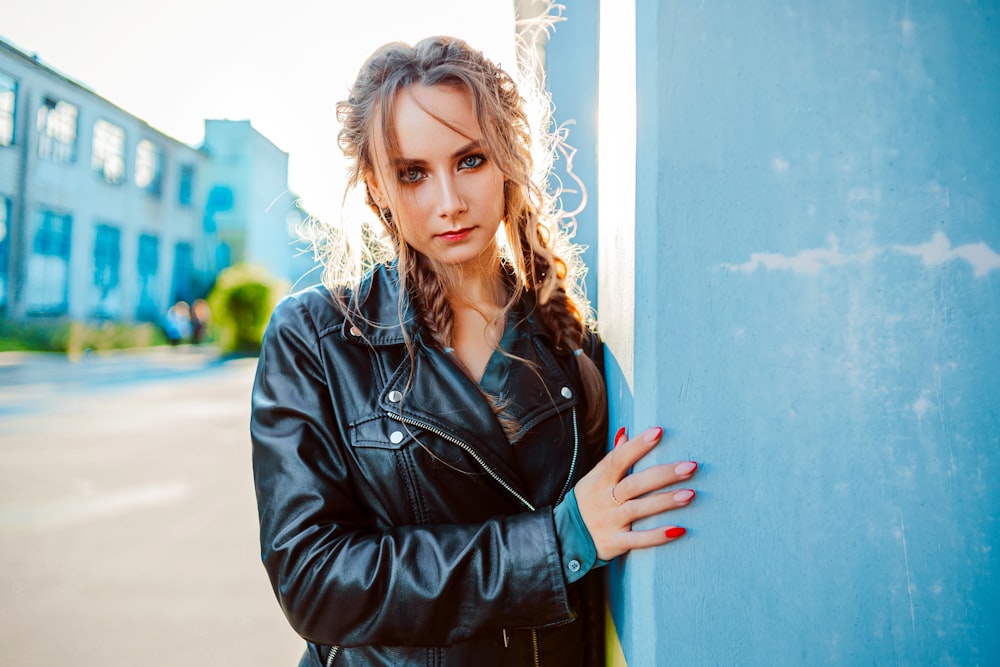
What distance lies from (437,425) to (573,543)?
387mm

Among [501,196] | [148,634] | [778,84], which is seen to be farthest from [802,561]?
[148,634]

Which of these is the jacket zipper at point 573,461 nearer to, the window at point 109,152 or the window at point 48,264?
the window at point 48,264

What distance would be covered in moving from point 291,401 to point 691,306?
857 millimetres

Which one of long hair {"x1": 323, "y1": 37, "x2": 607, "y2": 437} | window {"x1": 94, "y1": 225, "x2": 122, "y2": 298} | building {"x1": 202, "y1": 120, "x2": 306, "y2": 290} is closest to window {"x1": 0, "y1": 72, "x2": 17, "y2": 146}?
window {"x1": 94, "y1": 225, "x2": 122, "y2": 298}

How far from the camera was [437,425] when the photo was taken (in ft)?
4.73

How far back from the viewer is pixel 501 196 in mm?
1597

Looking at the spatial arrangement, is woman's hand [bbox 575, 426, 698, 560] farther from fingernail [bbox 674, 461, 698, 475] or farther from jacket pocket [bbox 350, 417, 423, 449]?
jacket pocket [bbox 350, 417, 423, 449]

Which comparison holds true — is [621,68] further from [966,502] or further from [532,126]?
[966,502]

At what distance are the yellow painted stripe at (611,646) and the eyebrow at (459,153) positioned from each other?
109cm

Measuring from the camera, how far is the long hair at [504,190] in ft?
4.95

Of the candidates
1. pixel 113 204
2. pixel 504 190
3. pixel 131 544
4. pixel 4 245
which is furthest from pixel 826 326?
pixel 113 204

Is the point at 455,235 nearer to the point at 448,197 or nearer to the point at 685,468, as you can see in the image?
the point at 448,197

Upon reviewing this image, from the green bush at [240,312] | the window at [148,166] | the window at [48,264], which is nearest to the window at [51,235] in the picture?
the window at [48,264]

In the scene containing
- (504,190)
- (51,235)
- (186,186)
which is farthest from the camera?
(186,186)
